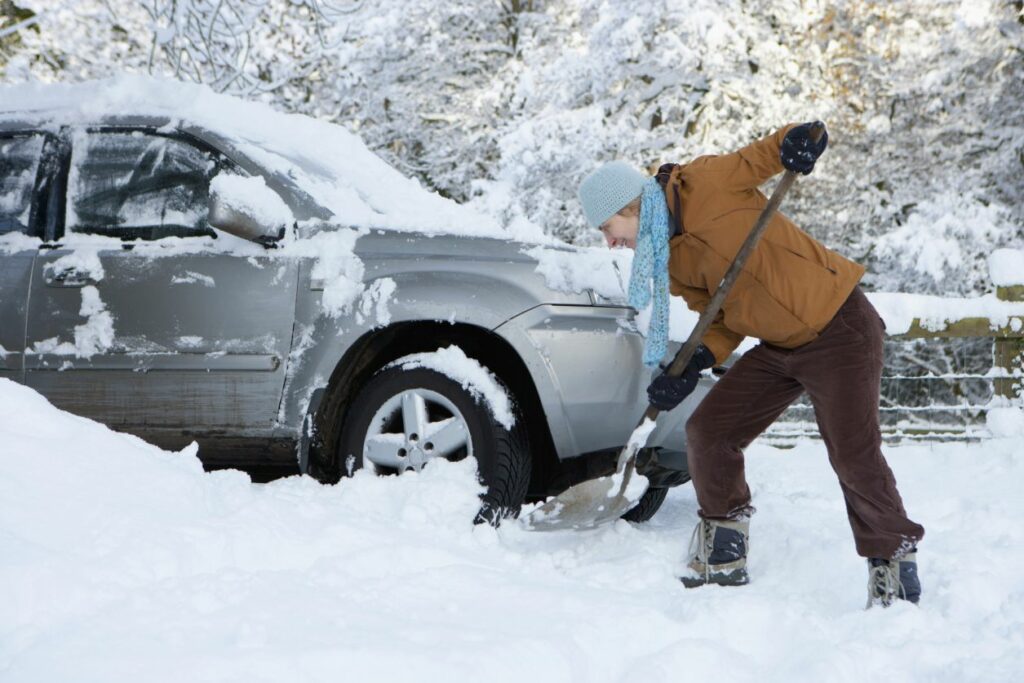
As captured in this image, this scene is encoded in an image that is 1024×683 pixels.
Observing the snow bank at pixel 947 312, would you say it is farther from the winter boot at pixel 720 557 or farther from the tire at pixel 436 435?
the tire at pixel 436 435

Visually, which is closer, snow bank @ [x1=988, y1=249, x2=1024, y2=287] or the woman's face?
the woman's face

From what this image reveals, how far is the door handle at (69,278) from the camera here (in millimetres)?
4004

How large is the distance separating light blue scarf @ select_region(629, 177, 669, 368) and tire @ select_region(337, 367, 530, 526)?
0.63 meters

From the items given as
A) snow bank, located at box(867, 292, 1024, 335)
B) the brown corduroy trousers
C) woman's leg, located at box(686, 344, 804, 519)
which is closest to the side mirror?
woman's leg, located at box(686, 344, 804, 519)

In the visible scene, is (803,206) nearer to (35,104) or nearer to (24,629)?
(35,104)

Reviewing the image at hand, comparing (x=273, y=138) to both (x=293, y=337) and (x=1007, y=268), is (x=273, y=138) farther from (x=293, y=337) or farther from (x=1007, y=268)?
(x=1007, y=268)

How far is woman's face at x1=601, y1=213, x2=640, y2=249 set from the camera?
132 inches

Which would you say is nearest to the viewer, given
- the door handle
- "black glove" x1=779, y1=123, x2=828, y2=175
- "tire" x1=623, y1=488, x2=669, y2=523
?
"black glove" x1=779, y1=123, x2=828, y2=175

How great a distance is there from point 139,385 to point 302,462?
0.70 metres

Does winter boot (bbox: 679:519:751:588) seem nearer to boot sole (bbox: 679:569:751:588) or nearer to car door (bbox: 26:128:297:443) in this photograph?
boot sole (bbox: 679:569:751:588)

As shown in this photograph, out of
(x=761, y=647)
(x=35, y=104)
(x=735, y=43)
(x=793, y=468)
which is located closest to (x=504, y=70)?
(x=735, y=43)

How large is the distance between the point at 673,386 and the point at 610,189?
71 cm

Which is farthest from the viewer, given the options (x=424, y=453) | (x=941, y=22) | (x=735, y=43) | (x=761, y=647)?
(x=941, y=22)

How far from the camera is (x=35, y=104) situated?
4465 millimetres
